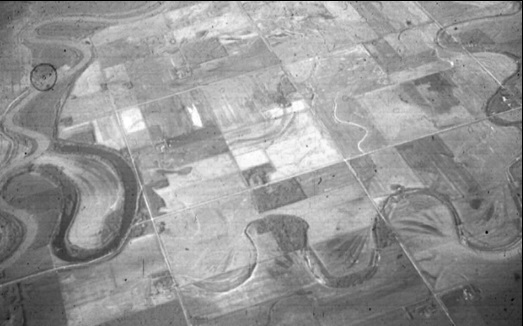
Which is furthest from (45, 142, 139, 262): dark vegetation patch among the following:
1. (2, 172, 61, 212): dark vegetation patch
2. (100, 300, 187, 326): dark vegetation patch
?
(100, 300, 187, 326): dark vegetation patch

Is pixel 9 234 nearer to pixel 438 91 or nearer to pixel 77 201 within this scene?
pixel 77 201

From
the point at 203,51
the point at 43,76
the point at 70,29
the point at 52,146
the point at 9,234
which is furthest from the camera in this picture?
the point at 70,29

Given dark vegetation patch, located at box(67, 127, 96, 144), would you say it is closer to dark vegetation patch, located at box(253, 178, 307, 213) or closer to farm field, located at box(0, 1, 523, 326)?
farm field, located at box(0, 1, 523, 326)

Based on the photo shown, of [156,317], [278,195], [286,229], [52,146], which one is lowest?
[156,317]

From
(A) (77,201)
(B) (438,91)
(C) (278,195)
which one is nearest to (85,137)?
(A) (77,201)

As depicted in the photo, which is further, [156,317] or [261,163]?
[261,163]

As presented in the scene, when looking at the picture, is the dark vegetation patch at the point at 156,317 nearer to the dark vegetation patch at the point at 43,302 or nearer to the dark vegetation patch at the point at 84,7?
the dark vegetation patch at the point at 43,302

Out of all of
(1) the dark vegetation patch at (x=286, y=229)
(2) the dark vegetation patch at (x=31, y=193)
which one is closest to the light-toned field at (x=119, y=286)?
(2) the dark vegetation patch at (x=31, y=193)

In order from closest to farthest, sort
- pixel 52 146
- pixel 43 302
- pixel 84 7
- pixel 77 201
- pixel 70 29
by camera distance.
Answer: pixel 43 302
pixel 77 201
pixel 52 146
pixel 70 29
pixel 84 7

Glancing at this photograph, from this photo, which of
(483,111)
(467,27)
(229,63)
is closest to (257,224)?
(229,63)

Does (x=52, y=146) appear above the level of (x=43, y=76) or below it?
below
